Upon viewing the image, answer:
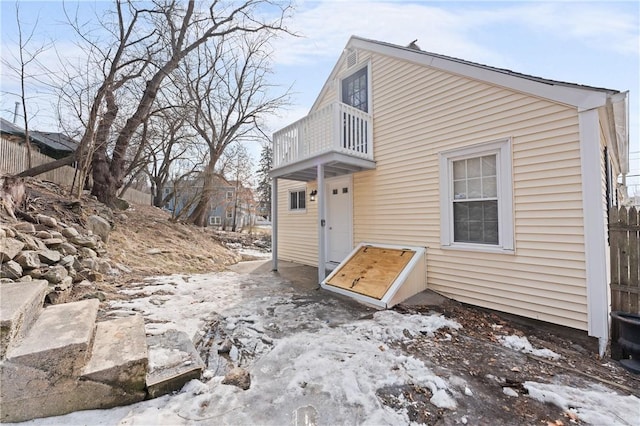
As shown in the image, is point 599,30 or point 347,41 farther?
point 347,41

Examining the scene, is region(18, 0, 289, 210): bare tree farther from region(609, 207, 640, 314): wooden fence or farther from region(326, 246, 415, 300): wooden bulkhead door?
region(609, 207, 640, 314): wooden fence

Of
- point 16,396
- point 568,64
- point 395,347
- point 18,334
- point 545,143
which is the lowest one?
point 395,347

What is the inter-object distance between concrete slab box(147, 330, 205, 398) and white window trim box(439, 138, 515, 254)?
4050mm

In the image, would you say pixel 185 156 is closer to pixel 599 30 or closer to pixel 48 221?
pixel 48 221

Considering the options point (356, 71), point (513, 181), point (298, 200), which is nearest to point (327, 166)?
point (356, 71)

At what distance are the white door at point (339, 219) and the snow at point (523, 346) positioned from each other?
145 inches

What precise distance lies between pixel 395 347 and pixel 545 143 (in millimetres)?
3334

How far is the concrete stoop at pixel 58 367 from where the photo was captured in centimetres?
184

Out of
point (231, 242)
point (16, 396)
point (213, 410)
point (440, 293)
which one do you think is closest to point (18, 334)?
point (16, 396)

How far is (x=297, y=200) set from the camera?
8781 mm

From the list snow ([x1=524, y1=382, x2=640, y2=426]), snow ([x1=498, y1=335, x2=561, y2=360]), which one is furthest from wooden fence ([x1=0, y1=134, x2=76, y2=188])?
snow ([x1=524, y1=382, x2=640, y2=426])

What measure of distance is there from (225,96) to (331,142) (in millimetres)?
11720

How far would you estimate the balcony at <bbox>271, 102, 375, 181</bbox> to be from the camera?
5551mm

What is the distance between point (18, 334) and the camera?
2.07m
